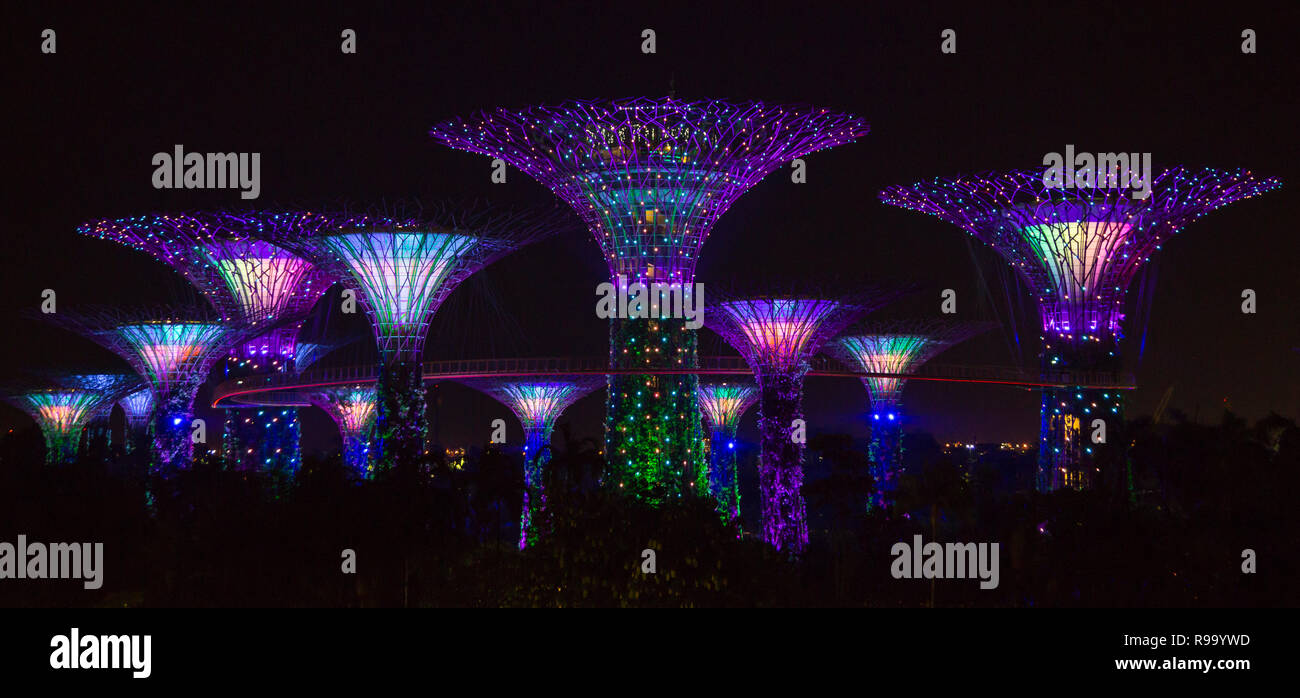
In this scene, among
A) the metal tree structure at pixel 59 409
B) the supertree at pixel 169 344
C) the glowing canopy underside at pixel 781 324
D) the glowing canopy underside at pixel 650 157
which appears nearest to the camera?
the glowing canopy underside at pixel 650 157

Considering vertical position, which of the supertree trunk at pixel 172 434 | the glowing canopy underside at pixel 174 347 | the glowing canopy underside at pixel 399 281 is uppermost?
the glowing canopy underside at pixel 399 281

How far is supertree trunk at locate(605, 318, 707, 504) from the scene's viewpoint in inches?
1407

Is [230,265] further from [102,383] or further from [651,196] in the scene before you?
[102,383]

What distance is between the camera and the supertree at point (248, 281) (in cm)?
4744

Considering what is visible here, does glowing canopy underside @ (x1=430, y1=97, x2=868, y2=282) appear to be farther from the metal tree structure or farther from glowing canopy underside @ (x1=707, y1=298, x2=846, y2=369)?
the metal tree structure

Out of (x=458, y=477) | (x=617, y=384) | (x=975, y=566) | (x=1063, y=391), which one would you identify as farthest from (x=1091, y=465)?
(x=458, y=477)

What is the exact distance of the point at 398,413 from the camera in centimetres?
3959

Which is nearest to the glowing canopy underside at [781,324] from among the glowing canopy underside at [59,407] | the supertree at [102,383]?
the supertree at [102,383]

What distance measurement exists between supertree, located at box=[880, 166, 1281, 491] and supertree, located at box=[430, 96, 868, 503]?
8606 mm

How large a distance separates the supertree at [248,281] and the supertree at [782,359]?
14209mm

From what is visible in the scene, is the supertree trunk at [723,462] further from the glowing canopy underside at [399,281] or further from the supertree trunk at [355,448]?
the glowing canopy underside at [399,281]

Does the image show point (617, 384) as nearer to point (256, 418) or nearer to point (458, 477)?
point (458, 477)

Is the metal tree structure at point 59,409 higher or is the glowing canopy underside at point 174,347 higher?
the glowing canopy underside at point 174,347

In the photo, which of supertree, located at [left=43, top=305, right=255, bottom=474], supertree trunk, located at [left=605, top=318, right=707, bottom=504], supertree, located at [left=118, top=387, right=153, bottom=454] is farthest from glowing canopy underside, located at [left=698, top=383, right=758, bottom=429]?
supertree, located at [left=118, top=387, right=153, bottom=454]
